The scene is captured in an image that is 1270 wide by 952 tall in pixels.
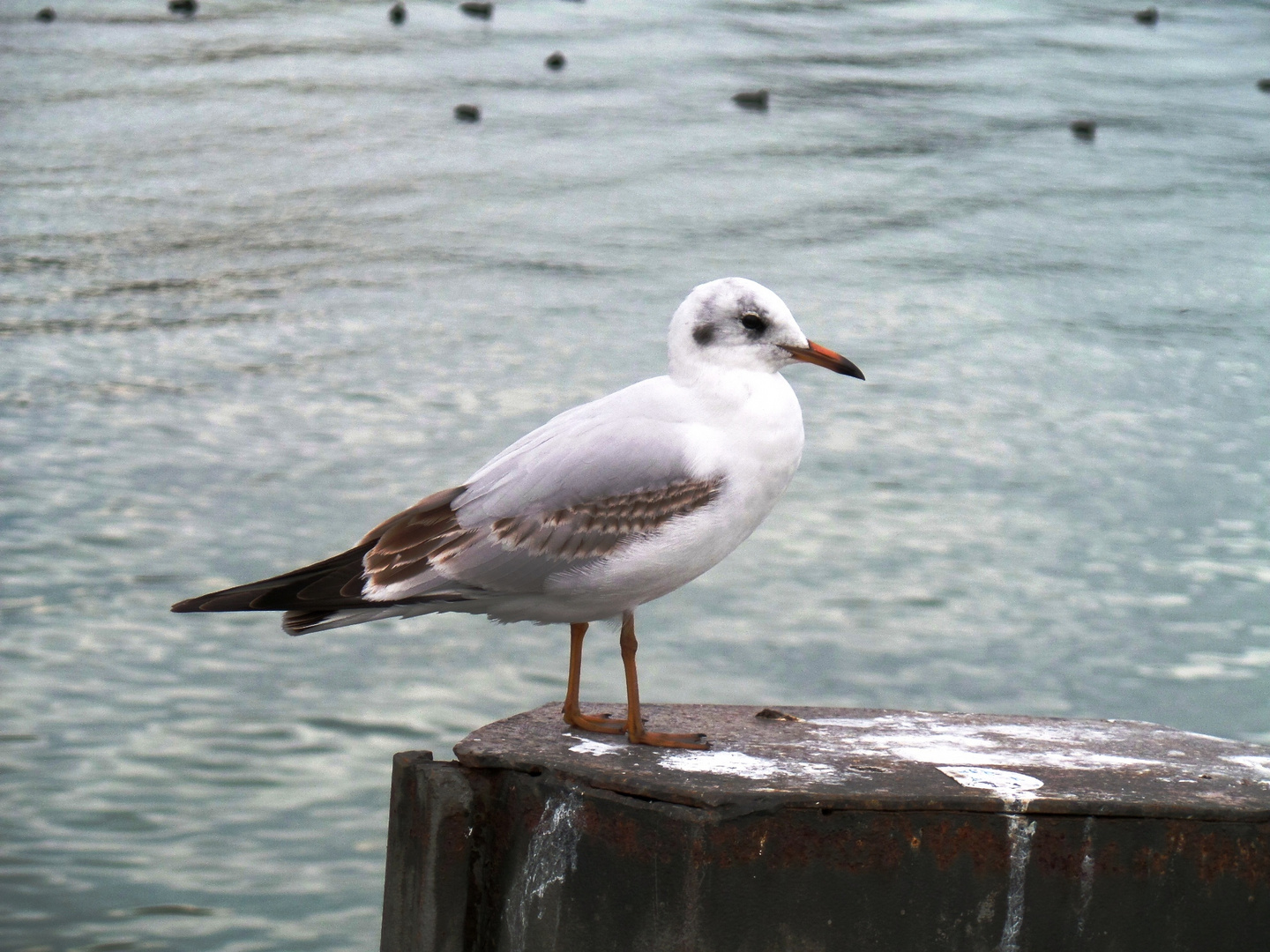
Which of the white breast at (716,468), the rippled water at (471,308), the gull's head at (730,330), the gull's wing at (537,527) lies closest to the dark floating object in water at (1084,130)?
the rippled water at (471,308)

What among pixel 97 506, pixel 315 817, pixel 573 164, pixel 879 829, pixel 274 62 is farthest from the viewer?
pixel 274 62

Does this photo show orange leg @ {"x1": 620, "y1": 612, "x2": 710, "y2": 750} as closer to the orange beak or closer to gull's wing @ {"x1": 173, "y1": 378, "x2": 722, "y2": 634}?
gull's wing @ {"x1": 173, "y1": 378, "x2": 722, "y2": 634}

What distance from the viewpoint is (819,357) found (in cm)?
569

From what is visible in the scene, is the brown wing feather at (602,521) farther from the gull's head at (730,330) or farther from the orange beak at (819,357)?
the orange beak at (819,357)

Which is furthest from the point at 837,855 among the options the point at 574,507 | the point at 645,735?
the point at 574,507

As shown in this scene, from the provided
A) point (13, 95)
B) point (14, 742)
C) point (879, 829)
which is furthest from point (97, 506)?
point (13, 95)

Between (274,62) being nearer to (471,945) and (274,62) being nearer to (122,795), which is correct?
(122,795)

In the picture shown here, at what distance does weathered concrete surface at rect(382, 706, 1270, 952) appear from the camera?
4.76 metres

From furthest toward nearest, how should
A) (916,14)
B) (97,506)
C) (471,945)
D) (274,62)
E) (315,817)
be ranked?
(916,14), (274,62), (97,506), (315,817), (471,945)

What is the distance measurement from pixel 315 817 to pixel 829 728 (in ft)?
16.8

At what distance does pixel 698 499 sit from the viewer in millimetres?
5484

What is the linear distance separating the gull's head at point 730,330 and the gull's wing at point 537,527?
17 centimetres

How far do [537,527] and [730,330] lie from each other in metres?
0.87

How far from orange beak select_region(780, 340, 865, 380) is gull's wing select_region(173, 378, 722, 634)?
1.40 feet
